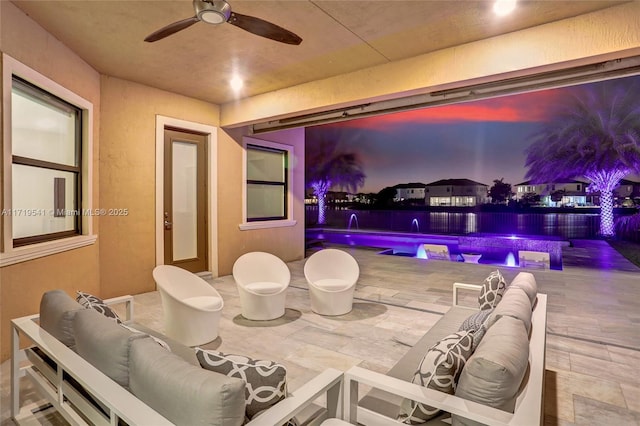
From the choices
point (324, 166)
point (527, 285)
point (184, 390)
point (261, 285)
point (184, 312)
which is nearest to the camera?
point (184, 390)

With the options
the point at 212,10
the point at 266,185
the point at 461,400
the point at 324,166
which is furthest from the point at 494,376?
the point at 324,166

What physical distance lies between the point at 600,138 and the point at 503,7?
10.3 meters

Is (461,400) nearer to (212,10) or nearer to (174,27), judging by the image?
(212,10)

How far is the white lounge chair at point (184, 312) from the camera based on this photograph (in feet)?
9.66

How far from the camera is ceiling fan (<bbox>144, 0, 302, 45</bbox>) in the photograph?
2.42m

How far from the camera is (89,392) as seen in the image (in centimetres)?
129

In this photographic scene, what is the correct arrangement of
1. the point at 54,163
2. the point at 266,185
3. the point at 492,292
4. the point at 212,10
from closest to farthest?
the point at 212,10 → the point at 492,292 → the point at 54,163 → the point at 266,185

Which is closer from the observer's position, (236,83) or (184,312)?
(184,312)

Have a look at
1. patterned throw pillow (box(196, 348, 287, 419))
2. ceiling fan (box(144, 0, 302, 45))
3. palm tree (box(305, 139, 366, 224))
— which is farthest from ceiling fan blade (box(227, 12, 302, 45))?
palm tree (box(305, 139, 366, 224))

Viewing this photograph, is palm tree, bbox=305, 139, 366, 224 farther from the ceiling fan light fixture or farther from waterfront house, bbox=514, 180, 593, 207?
the ceiling fan light fixture

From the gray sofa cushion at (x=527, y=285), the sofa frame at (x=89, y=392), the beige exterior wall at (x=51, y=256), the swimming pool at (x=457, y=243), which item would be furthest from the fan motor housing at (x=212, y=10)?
the swimming pool at (x=457, y=243)

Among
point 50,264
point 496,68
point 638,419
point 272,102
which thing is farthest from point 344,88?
point 638,419

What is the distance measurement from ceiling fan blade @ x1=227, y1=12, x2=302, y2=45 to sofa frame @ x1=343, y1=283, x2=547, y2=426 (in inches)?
89.9

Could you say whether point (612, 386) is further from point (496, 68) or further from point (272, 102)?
point (272, 102)
